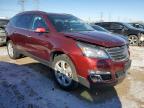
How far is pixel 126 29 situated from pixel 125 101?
10514mm

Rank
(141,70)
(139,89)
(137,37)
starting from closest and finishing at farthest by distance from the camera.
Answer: (139,89), (141,70), (137,37)

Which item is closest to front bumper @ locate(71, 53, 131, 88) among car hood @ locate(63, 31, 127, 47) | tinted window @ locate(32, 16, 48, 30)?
car hood @ locate(63, 31, 127, 47)

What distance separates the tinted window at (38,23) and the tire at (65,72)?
1094 millimetres

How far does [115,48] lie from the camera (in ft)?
15.7

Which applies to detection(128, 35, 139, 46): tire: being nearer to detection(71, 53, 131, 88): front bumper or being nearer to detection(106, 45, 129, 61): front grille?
detection(106, 45, 129, 61): front grille

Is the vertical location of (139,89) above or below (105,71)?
below

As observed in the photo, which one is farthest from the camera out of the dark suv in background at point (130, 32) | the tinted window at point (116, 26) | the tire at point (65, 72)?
the tinted window at point (116, 26)

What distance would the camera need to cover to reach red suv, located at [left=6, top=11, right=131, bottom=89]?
4488mm

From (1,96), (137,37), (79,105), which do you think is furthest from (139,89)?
(137,37)

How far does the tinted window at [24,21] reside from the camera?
6733 mm

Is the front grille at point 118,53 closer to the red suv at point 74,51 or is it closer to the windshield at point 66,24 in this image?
the red suv at point 74,51

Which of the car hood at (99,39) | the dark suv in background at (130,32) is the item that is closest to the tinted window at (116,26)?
→ the dark suv in background at (130,32)

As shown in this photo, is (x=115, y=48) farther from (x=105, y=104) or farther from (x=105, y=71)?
(x=105, y=104)

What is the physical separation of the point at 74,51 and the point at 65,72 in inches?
27.2
